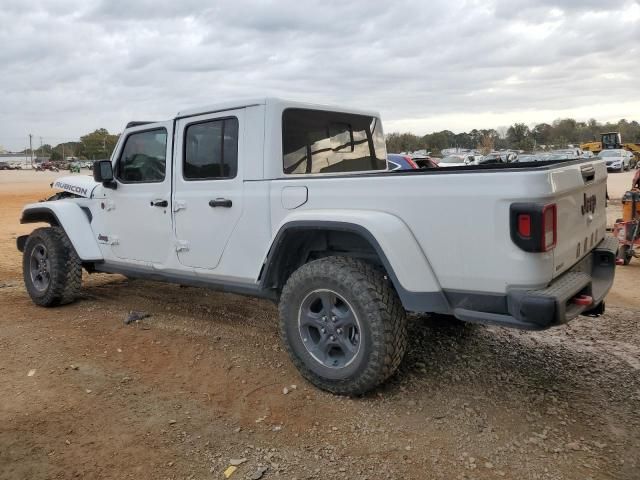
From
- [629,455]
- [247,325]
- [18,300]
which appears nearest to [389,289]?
[629,455]

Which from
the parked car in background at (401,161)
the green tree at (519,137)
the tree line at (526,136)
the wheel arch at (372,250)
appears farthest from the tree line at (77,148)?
the wheel arch at (372,250)

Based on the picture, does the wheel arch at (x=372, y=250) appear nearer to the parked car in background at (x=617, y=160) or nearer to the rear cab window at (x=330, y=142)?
the rear cab window at (x=330, y=142)

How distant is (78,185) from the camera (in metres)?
5.72

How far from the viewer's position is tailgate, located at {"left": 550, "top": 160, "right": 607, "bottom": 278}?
9.68ft

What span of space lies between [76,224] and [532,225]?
4.46m

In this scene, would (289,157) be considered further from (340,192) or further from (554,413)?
(554,413)

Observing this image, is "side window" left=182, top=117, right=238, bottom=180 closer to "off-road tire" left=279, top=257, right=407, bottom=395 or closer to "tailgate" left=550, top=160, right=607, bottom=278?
"off-road tire" left=279, top=257, right=407, bottom=395

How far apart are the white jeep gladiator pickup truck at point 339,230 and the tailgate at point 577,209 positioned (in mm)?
19

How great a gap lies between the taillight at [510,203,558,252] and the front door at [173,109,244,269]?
78.4 inches

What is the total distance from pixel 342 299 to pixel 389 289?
30cm

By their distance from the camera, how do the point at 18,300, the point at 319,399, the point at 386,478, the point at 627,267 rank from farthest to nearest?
the point at 627,267, the point at 18,300, the point at 319,399, the point at 386,478

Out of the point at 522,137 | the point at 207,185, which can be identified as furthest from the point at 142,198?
the point at 522,137

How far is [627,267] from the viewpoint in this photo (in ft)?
24.6

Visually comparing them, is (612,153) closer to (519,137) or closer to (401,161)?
(401,161)
